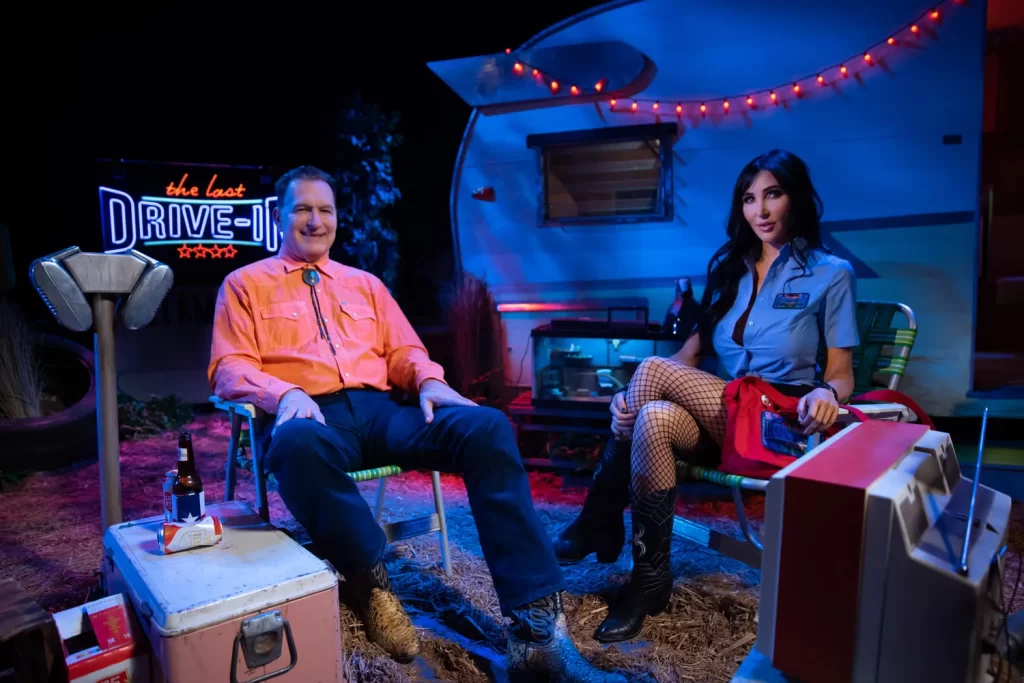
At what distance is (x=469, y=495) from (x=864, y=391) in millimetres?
2083

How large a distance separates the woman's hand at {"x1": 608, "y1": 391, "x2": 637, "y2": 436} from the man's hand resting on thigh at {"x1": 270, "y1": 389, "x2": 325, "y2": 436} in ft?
3.51

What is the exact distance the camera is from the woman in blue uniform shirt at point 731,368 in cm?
225

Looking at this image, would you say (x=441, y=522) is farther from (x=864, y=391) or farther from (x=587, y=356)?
(x=864, y=391)

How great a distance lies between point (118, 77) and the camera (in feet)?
20.5

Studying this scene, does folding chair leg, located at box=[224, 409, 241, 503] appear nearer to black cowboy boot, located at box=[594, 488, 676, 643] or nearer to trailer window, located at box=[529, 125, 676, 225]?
black cowboy boot, located at box=[594, 488, 676, 643]

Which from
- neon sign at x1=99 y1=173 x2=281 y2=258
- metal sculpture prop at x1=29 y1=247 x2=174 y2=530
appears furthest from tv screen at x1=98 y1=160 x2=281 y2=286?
metal sculpture prop at x1=29 y1=247 x2=174 y2=530

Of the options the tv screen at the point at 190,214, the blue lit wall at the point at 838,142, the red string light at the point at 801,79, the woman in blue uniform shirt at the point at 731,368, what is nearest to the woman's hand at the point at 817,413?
the woman in blue uniform shirt at the point at 731,368

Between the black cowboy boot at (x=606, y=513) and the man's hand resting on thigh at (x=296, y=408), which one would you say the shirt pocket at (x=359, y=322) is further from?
the black cowboy boot at (x=606, y=513)

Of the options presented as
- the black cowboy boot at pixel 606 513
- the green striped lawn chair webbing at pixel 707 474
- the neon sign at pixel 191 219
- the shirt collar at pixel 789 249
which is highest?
the neon sign at pixel 191 219

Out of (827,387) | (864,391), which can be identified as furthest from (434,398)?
(864,391)

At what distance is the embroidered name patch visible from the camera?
8.28 feet

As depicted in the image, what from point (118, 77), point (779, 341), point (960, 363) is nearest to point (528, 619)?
point (779, 341)

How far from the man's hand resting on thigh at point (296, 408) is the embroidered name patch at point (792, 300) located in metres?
1.80

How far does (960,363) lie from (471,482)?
3148 millimetres
